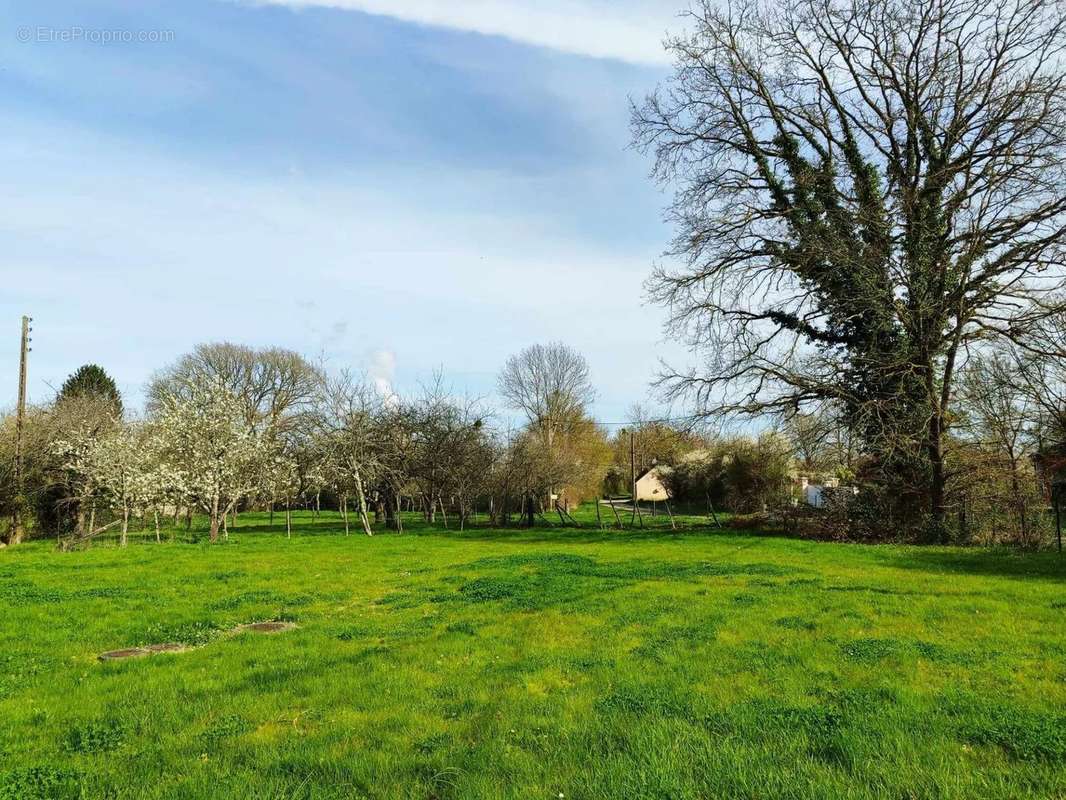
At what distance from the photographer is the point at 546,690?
5.73m

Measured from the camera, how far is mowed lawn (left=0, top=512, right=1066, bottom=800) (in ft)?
12.8

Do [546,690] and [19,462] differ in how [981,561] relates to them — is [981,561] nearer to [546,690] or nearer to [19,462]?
[546,690]

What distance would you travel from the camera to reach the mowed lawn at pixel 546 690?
3.89m

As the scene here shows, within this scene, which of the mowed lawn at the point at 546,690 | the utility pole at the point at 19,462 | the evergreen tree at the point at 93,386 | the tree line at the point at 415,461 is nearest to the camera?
the mowed lawn at the point at 546,690

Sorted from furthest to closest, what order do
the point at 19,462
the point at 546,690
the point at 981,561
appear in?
the point at 19,462
the point at 981,561
the point at 546,690

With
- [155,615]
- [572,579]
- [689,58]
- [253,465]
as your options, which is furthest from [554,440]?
[155,615]

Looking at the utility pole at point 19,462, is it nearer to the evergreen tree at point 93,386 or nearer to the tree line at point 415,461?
the tree line at point 415,461

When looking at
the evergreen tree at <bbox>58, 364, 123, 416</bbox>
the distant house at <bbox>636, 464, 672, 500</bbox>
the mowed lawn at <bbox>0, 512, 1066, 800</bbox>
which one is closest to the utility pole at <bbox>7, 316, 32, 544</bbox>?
the evergreen tree at <bbox>58, 364, 123, 416</bbox>

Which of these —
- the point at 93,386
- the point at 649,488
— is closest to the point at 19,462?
the point at 93,386

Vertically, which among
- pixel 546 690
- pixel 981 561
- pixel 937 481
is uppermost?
pixel 937 481

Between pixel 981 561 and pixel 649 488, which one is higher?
pixel 649 488

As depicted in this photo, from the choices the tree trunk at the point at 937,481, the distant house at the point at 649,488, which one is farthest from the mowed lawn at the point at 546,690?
the distant house at the point at 649,488

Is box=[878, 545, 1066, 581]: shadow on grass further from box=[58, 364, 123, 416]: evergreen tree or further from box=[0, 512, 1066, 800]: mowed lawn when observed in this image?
box=[58, 364, 123, 416]: evergreen tree

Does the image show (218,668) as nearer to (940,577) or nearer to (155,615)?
(155,615)
